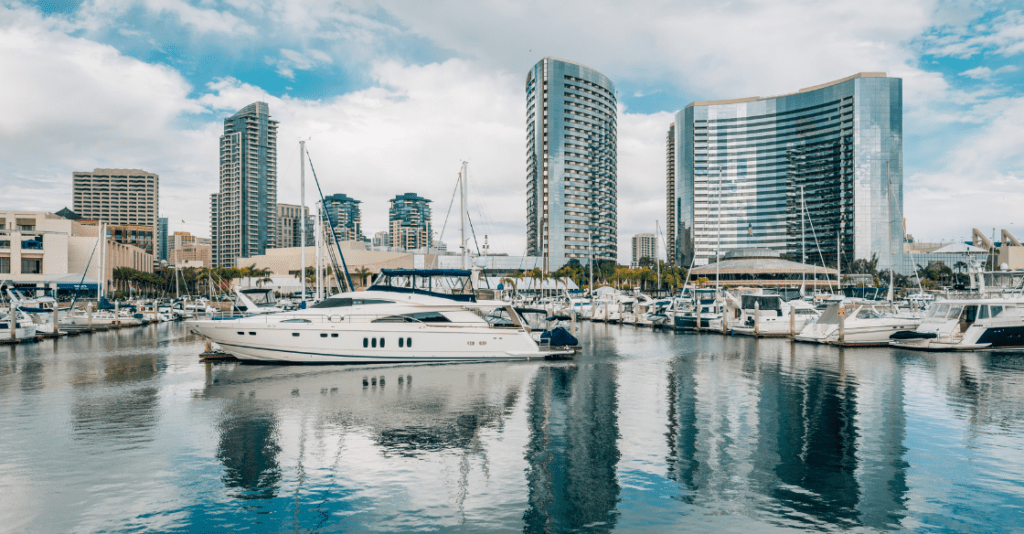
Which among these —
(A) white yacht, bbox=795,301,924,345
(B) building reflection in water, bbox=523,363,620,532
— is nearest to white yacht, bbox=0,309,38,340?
(B) building reflection in water, bbox=523,363,620,532

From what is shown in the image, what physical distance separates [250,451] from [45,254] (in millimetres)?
127084

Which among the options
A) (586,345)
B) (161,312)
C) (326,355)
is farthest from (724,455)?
(161,312)

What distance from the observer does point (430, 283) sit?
1314 inches

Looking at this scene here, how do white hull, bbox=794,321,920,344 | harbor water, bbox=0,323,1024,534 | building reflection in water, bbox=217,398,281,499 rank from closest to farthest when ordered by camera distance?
1. harbor water, bbox=0,323,1024,534
2. building reflection in water, bbox=217,398,281,499
3. white hull, bbox=794,321,920,344

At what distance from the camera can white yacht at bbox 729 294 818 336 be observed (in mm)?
47688

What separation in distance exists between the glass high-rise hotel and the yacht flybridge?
141715 mm

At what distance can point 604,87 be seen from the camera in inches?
7205

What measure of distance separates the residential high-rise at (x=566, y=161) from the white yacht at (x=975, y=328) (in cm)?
13082

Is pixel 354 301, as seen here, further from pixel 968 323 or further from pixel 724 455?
pixel 968 323

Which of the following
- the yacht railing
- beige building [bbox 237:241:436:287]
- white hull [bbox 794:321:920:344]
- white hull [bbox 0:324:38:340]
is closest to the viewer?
the yacht railing

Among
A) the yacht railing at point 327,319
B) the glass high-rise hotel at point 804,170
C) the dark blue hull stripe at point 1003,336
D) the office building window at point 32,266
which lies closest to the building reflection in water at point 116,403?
the yacht railing at point 327,319

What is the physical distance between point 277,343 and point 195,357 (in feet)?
29.7

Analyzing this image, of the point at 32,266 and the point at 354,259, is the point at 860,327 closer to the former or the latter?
the point at 32,266

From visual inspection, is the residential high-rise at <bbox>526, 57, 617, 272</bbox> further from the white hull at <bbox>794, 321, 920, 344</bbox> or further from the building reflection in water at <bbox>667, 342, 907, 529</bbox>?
the building reflection in water at <bbox>667, 342, 907, 529</bbox>
